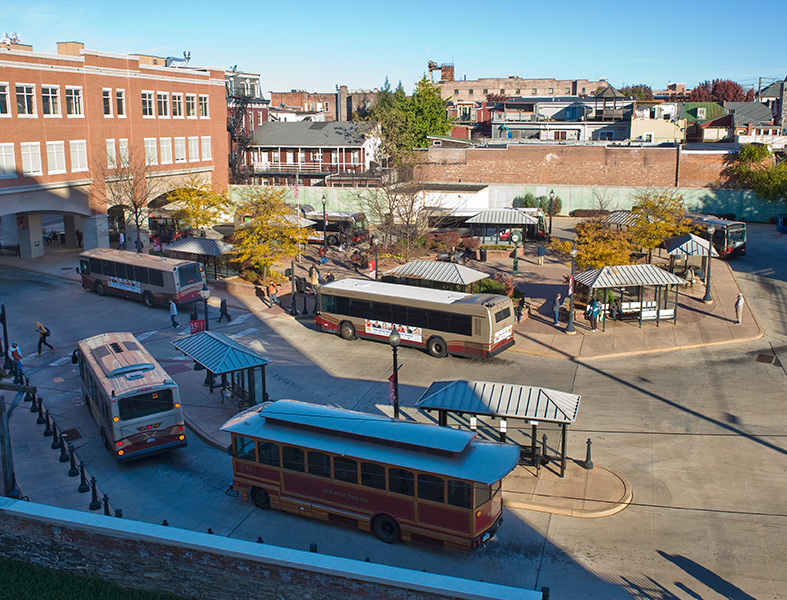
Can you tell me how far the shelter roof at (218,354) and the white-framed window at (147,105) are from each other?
33.4 m

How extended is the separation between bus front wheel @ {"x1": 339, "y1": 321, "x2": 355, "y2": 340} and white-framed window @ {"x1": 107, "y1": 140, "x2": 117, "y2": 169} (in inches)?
1003

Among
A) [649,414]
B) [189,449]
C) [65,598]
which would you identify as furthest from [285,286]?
[65,598]

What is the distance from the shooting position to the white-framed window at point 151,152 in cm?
5122

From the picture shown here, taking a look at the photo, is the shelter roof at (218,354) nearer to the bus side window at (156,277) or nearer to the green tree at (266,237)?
the bus side window at (156,277)

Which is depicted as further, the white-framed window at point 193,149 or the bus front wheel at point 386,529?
the white-framed window at point 193,149

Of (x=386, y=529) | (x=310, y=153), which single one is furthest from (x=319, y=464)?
(x=310, y=153)

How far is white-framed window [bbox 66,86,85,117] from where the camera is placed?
44.3 metres

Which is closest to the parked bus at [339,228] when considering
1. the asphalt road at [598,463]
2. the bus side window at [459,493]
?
the asphalt road at [598,463]

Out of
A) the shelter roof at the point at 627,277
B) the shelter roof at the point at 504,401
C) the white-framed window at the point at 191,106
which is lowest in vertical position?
the shelter roof at the point at 504,401

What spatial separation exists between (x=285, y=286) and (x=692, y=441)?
23.5 meters

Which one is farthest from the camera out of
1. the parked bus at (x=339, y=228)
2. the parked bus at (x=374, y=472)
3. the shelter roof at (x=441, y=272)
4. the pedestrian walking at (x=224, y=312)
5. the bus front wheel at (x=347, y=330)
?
the parked bus at (x=339, y=228)

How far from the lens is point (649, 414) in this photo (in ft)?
71.2

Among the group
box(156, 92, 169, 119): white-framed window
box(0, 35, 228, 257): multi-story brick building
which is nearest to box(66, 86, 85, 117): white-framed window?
box(0, 35, 228, 257): multi-story brick building

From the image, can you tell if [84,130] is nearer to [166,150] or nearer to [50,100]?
[50,100]
